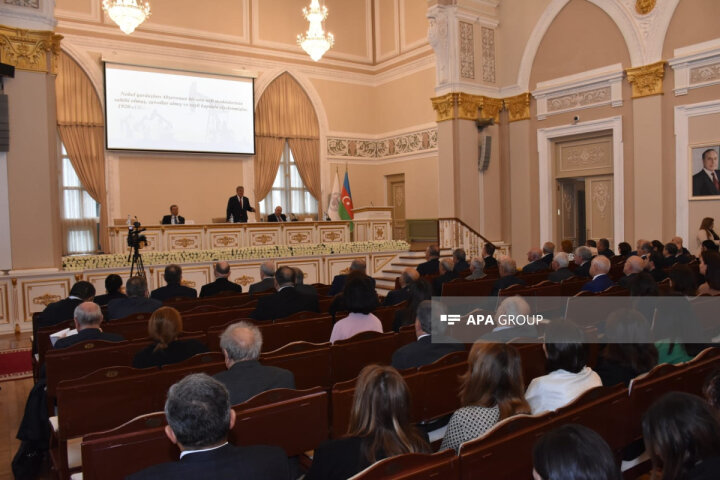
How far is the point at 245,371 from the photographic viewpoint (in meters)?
2.78

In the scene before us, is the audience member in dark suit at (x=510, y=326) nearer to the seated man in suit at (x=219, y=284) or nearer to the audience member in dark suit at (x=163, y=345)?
the audience member in dark suit at (x=163, y=345)

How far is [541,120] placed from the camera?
466 inches

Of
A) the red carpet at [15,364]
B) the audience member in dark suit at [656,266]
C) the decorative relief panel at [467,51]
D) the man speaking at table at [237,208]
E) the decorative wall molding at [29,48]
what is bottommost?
the red carpet at [15,364]

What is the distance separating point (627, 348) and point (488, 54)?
10.6 m

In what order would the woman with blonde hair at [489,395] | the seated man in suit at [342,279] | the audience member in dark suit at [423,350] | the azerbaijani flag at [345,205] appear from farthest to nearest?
the azerbaijani flag at [345,205]
the seated man in suit at [342,279]
the audience member in dark suit at [423,350]
the woman with blonde hair at [489,395]

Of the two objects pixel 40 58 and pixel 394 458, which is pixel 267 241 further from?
pixel 394 458

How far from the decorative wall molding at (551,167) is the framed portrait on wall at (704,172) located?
1.28 meters

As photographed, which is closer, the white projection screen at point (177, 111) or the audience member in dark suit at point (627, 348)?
the audience member in dark suit at point (627, 348)

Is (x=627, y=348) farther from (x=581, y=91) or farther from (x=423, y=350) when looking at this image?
(x=581, y=91)

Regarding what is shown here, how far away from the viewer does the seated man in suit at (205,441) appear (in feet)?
5.56

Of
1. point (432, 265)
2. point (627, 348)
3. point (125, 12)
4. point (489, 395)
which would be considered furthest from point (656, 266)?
point (125, 12)

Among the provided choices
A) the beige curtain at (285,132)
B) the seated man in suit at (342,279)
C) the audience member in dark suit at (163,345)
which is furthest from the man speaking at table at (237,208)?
the audience member in dark suit at (163,345)

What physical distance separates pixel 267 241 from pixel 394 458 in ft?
31.9

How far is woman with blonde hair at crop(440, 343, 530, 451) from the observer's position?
220cm
